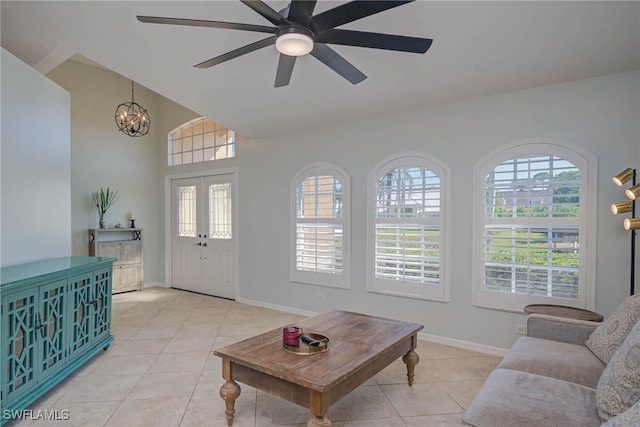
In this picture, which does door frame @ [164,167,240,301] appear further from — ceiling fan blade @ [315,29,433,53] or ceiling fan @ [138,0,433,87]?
ceiling fan blade @ [315,29,433,53]

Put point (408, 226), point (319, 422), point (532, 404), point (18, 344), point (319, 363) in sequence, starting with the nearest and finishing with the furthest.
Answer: point (532, 404) < point (319, 422) < point (319, 363) < point (18, 344) < point (408, 226)

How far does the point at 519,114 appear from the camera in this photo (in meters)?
3.51

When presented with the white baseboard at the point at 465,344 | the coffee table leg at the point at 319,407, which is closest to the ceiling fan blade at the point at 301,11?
the coffee table leg at the point at 319,407

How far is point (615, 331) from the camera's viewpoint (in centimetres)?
221

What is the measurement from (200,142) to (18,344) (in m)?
4.63

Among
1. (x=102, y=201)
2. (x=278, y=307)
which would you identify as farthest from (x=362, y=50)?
(x=102, y=201)

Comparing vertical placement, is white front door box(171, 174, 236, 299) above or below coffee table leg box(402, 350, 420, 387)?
above

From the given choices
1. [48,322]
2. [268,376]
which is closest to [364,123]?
[268,376]

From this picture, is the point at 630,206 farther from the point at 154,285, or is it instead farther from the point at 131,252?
the point at 154,285

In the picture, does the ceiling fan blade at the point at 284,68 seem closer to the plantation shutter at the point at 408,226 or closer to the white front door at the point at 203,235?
the plantation shutter at the point at 408,226

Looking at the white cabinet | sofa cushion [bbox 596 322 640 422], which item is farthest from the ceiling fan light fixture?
the white cabinet

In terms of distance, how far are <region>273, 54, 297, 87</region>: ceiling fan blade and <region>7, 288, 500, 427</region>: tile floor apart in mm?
2370

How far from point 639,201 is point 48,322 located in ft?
15.7

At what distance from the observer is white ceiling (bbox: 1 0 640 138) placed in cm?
260
